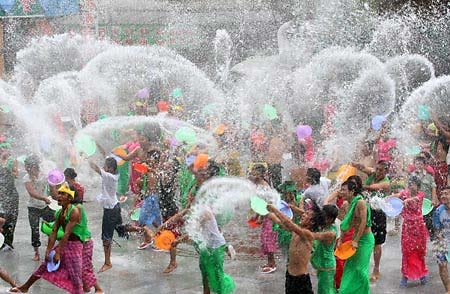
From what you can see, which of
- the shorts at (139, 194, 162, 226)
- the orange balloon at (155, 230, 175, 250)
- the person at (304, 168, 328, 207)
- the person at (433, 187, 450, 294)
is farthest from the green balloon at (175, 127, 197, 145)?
the person at (433, 187, 450, 294)

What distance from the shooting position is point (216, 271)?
7.63 m

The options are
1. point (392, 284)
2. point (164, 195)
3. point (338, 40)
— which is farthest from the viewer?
point (338, 40)

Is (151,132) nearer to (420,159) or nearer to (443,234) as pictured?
(420,159)

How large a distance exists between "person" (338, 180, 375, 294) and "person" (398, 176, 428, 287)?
1.48 m

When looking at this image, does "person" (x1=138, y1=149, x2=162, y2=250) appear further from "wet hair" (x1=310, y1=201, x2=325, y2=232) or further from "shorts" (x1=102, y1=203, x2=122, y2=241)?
"wet hair" (x1=310, y1=201, x2=325, y2=232)

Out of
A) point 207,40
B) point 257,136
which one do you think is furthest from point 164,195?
point 207,40

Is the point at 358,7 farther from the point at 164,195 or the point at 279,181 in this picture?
the point at 164,195

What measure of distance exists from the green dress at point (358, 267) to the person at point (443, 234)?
1.28 m

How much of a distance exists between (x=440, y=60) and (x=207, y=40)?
34.4ft

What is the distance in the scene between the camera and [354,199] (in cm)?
738

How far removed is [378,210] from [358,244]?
144cm

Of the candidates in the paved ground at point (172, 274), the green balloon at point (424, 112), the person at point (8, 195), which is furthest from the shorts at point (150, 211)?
the green balloon at point (424, 112)

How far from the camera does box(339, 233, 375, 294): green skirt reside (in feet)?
24.0

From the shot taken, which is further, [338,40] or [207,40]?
[207,40]
